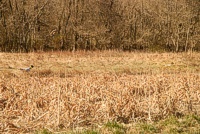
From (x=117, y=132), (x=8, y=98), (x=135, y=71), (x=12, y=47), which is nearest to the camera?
(x=117, y=132)

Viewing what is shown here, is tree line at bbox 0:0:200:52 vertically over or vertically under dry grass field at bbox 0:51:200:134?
over

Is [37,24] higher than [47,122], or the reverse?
[37,24]

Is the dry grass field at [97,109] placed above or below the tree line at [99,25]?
below

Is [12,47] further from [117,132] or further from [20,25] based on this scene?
[117,132]

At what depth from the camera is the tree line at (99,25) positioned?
33.4m

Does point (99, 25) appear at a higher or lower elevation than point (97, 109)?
higher

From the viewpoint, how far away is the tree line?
3344 cm

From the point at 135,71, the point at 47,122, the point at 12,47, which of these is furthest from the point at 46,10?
the point at 47,122

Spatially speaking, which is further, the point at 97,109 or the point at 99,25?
the point at 99,25

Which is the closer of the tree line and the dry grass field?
the dry grass field

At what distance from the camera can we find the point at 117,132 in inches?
243

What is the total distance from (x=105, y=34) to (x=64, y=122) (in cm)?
3085

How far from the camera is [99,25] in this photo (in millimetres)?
37688

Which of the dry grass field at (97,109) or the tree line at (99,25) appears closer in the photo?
the dry grass field at (97,109)
